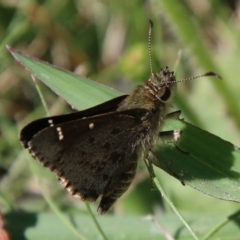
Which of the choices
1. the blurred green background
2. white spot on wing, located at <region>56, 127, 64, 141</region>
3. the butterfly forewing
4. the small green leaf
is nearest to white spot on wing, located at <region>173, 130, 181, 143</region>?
the small green leaf

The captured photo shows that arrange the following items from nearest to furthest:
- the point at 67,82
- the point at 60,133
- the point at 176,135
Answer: the point at 60,133 < the point at 176,135 < the point at 67,82

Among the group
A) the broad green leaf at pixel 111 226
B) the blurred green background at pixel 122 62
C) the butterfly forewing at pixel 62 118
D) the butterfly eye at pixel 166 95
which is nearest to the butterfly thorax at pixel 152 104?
the butterfly eye at pixel 166 95

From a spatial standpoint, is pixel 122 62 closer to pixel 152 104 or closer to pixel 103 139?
pixel 152 104

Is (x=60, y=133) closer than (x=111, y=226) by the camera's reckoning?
Yes

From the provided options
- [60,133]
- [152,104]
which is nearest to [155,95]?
[152,104]

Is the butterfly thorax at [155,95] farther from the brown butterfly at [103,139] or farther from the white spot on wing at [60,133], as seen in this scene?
the white spot on wing at [60,133]

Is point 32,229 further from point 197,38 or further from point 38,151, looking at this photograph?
point 197,38
